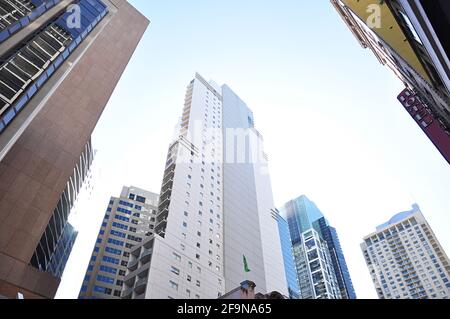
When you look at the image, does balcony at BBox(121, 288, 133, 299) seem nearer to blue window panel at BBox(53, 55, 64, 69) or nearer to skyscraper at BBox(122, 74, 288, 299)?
skyscraper at BBox(122, 74, 288, 299)

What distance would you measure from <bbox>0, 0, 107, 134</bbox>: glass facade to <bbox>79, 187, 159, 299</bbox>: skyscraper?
48.6m

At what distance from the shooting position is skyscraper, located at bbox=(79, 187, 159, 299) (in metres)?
81.4

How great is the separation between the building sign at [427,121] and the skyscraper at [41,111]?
49826 millimetres

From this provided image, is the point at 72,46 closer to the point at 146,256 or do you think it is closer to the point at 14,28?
the point at 14,28

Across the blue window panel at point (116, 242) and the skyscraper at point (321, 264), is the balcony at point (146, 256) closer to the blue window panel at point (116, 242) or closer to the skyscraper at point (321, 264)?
the blue window panel at point (116, 242)

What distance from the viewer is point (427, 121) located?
187 ft

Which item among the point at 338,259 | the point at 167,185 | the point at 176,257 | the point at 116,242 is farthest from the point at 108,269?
the point at 338,259

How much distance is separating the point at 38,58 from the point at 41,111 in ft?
20.3

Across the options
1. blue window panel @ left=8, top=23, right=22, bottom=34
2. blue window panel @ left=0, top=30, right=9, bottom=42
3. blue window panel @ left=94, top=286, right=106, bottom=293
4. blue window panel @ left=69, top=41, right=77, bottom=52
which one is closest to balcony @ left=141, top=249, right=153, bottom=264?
blue window panel @ left=69, top=41, right=77, bottom=52

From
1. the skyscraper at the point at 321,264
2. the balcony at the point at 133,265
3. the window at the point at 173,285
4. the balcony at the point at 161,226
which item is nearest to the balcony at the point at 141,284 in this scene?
the window at the point at 173,285

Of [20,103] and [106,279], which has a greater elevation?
[106,279]

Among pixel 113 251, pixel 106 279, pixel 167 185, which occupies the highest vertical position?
pixel 167 185
